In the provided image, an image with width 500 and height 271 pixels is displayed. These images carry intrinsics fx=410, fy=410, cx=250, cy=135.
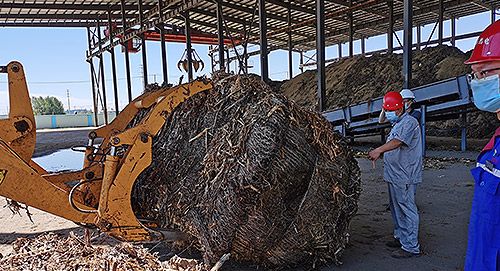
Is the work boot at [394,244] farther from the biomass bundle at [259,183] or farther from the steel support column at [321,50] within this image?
the steel support column at [321,50]

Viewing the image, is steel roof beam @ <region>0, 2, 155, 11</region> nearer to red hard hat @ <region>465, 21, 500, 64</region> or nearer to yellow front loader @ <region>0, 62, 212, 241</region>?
yellow front loader @ <region>0, 62, 212, 241</region>

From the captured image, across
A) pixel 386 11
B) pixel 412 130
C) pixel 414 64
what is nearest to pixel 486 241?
pixel 412 130

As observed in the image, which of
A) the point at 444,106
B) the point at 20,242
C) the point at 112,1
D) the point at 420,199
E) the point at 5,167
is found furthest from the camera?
the point at 112,1

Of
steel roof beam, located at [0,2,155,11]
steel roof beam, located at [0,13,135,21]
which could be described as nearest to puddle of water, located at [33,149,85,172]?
steel roof beam, located at [0,2,155,11]

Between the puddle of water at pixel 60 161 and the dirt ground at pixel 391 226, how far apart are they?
3.46 meters

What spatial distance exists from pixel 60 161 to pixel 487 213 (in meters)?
12.0

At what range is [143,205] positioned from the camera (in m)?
4.04

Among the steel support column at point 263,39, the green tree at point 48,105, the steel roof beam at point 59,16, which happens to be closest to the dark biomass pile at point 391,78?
the steel support column at point 263,39

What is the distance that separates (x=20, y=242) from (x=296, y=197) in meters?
2.51

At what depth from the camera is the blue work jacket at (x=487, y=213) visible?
1.55 metres

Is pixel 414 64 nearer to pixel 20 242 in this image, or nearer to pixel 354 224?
pixel 354 224

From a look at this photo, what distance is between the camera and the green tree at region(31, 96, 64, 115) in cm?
4969

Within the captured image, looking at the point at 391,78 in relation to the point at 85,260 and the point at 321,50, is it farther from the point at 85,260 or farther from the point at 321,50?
the point at 85,260

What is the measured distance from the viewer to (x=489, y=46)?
163 cm
